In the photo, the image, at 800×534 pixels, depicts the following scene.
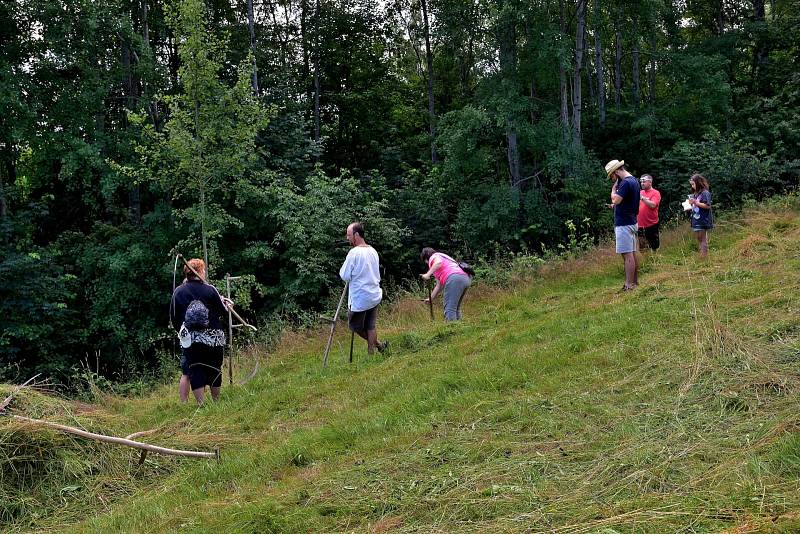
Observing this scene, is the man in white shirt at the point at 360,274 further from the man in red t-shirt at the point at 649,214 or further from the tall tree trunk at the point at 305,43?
the tall tree trunk at the point at 305,43

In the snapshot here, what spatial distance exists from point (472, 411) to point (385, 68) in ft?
83.3

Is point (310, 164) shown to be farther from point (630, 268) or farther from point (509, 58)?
point (630, 268)

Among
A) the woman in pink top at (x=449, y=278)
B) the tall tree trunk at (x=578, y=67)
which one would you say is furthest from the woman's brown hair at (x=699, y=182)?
the tall tree trunk at (x=578, y=67)

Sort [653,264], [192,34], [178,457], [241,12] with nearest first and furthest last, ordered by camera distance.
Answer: [178,457] < [653,264] < [192,34] < [241,12]

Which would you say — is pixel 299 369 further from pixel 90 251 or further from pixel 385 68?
pixel 385 68

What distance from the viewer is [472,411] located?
527cm

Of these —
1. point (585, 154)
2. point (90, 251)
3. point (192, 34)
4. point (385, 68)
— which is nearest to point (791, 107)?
point (585, 154)

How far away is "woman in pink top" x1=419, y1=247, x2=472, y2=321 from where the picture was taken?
9625 mm

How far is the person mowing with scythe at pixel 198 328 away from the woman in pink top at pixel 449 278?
3308 millimetres

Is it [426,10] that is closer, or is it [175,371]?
[175,371]

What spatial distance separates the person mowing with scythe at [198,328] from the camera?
23.9ft

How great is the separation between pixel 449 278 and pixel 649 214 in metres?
4.15

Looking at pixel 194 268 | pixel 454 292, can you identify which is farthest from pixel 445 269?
pixel 194 268

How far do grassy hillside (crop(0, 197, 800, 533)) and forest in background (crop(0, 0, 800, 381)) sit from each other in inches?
A: 313
